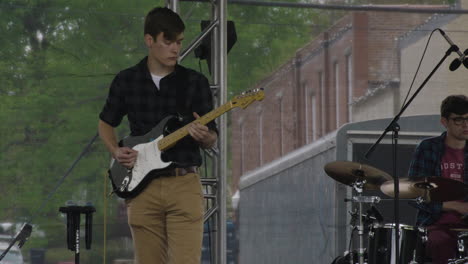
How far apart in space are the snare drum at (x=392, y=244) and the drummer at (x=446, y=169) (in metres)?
0.06

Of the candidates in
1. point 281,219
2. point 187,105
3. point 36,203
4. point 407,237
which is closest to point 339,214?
point 281,219

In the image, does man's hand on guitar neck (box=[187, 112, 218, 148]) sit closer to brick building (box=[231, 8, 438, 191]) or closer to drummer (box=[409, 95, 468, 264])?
drummer (box=[409, 95, 468, 264])

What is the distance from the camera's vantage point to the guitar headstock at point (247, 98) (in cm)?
404

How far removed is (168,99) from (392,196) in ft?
6.17

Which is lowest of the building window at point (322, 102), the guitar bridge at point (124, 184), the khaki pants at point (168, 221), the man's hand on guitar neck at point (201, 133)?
the khaki pants at point (168, 221)

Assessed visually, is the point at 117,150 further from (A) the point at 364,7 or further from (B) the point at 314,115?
(A) the point at 364,7

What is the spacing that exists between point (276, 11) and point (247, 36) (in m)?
0.33

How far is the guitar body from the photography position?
3.92 metres

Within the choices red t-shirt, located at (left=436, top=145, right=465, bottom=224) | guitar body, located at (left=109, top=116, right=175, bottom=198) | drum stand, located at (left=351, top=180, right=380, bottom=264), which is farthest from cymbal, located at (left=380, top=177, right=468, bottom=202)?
guitar body, located at (left=109, top=116, right=175, bottom=198)

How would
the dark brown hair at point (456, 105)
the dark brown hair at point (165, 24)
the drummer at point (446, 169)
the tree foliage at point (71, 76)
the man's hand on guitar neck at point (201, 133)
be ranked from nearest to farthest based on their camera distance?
1. the man's hand on guitar neck at point (201, 133)
2. the dark brown hair at point (165, 24)
3. the drummer at point (446, 169)
4. the dark brown hair at point (456, 105)
5. the tree foliage at point (71, 76)

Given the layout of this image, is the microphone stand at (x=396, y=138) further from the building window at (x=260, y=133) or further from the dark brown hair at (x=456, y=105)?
the building window at (x=260, y=133)

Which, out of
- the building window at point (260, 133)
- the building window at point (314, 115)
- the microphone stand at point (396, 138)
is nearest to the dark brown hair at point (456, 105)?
the microphone stand at point (396, 138)

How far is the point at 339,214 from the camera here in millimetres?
6867

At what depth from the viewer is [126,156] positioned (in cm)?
400
